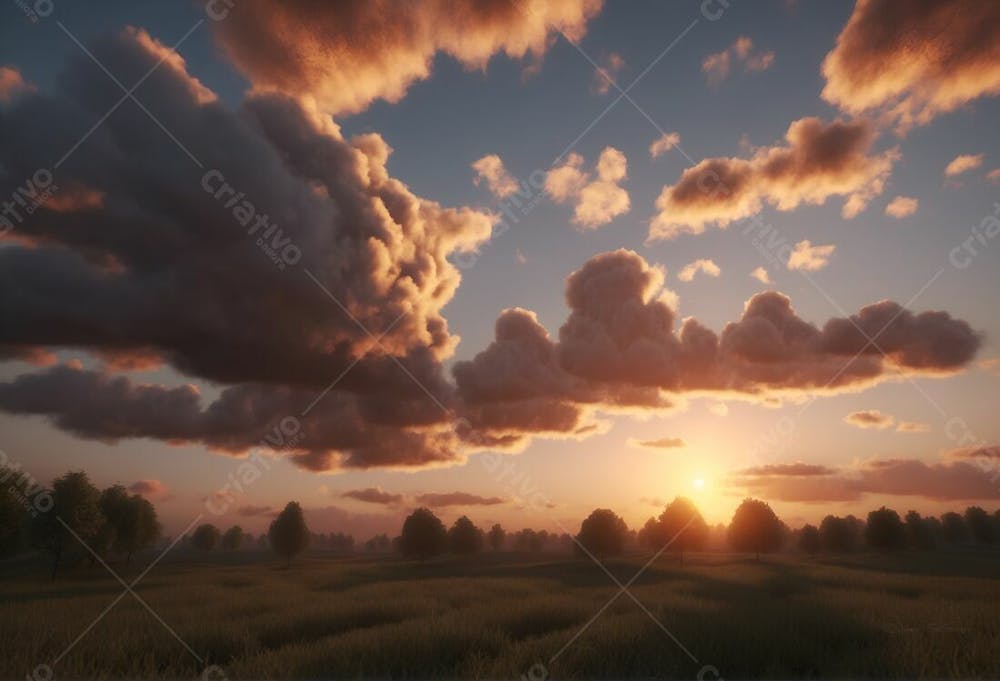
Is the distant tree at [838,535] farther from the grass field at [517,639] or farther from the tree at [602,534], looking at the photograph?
the grass field at [517,639]

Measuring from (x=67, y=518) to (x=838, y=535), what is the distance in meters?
111

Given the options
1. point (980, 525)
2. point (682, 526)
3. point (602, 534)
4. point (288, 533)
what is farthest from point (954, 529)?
point (288, 533)

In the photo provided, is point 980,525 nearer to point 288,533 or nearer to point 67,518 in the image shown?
point 288,533

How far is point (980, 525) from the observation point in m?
115

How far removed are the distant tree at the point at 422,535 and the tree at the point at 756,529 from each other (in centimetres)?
4416

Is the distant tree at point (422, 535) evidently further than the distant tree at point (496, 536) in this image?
No

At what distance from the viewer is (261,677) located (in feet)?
33.8

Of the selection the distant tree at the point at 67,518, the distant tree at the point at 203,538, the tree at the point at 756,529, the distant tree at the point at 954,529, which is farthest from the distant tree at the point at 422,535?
the distant tree at the point at 954,529

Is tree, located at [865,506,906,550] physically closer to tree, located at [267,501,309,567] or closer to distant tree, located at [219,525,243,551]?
tree, located at [267,501,309,567]

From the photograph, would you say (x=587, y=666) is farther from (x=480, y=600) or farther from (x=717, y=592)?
(x=717, y=592)

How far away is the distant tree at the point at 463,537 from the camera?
9131 centimetres

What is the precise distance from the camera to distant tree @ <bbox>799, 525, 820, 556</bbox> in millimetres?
95312

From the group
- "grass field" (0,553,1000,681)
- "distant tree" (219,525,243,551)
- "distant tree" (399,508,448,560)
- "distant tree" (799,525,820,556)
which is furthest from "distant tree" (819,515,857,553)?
"distant tree" (219,525,243,551)

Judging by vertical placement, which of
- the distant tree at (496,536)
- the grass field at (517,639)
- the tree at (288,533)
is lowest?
the distant tree at (496,536)
